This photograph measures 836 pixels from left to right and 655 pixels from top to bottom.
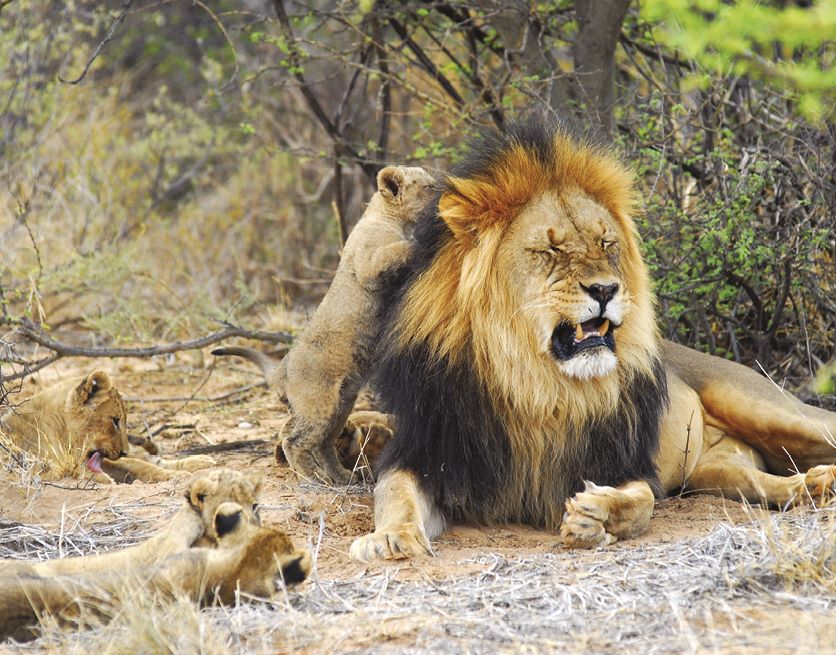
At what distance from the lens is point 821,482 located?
169 inches

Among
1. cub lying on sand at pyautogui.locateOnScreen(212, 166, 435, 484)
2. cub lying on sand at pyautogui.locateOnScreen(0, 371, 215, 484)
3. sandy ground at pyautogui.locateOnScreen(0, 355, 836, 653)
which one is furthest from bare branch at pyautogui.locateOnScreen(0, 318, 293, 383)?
cub lying on sand at pyautogui.locateOnScreen(212, 166, 435, 484)

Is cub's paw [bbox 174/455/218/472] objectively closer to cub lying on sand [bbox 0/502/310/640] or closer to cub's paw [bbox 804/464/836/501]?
cub lying on sand [bbox 0/502/310/640]

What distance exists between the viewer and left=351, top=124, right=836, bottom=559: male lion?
12.9ft

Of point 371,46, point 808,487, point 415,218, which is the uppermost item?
point 371,46

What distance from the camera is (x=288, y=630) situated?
2.94 metres

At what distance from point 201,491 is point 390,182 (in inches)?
77.2

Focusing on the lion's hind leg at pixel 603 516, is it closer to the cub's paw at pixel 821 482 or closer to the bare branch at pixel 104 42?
the cub's paw at pixel 821 482

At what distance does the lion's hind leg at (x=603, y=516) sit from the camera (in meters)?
3.84

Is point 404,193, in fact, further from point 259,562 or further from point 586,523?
point 259,562

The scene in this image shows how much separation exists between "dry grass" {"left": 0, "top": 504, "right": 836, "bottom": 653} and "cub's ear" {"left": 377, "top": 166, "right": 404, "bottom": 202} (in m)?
1.88

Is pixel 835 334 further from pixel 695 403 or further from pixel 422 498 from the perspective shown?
pixel 422 498

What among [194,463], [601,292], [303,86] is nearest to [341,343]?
[194,463]

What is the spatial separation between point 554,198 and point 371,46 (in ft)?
11.2

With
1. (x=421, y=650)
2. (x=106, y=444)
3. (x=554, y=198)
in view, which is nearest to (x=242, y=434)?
(x=106, y=444)
